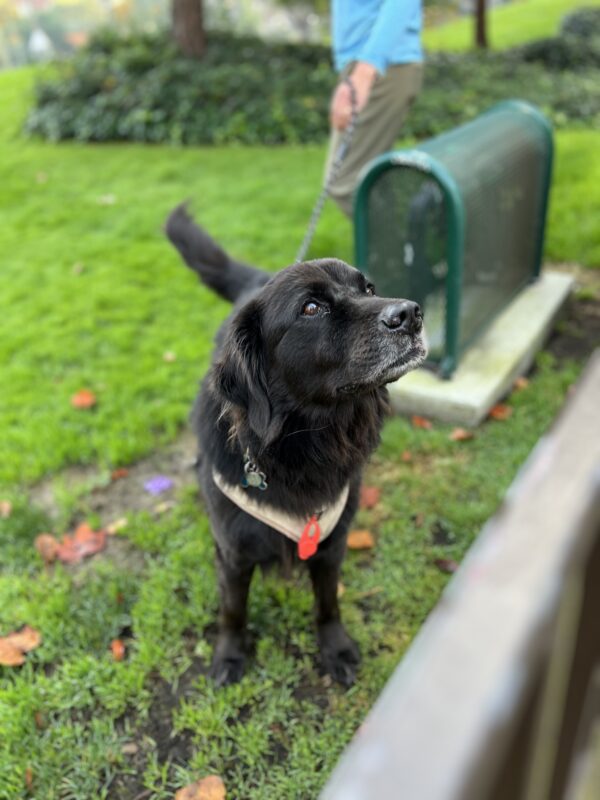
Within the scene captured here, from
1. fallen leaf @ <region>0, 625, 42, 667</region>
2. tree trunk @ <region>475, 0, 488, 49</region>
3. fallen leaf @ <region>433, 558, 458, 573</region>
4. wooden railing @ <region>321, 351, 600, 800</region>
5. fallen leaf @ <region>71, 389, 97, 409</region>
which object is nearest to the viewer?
wooden railing @ <region>321, 351, 600, 800</region>

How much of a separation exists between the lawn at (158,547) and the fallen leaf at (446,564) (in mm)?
18

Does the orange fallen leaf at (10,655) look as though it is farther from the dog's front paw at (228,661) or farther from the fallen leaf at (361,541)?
the fallen leaf at (361,541)

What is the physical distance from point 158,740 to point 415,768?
1.96m

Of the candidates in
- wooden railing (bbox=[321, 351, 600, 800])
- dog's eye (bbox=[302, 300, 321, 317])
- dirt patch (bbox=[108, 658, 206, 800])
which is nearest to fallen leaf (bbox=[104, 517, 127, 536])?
dirt patch (bbox=[108, 658, 206, 800])

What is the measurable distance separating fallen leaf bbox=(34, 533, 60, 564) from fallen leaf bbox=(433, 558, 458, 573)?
A: 65.7 inches

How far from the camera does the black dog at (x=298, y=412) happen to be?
1809mm

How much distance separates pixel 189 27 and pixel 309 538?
9686 millimetres

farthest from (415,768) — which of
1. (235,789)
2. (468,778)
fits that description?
(235,789)

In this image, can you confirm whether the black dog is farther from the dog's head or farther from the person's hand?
the person's hand

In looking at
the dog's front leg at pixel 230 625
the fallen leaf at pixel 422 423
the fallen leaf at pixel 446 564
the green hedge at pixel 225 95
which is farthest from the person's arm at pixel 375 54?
the green hedge at pixel 225 95

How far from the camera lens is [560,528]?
640 mm

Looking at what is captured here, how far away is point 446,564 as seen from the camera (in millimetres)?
2695

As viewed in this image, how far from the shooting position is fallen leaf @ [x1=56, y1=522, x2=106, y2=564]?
282cm

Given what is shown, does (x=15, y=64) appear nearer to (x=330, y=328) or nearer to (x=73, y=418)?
(x=73, y=418)
